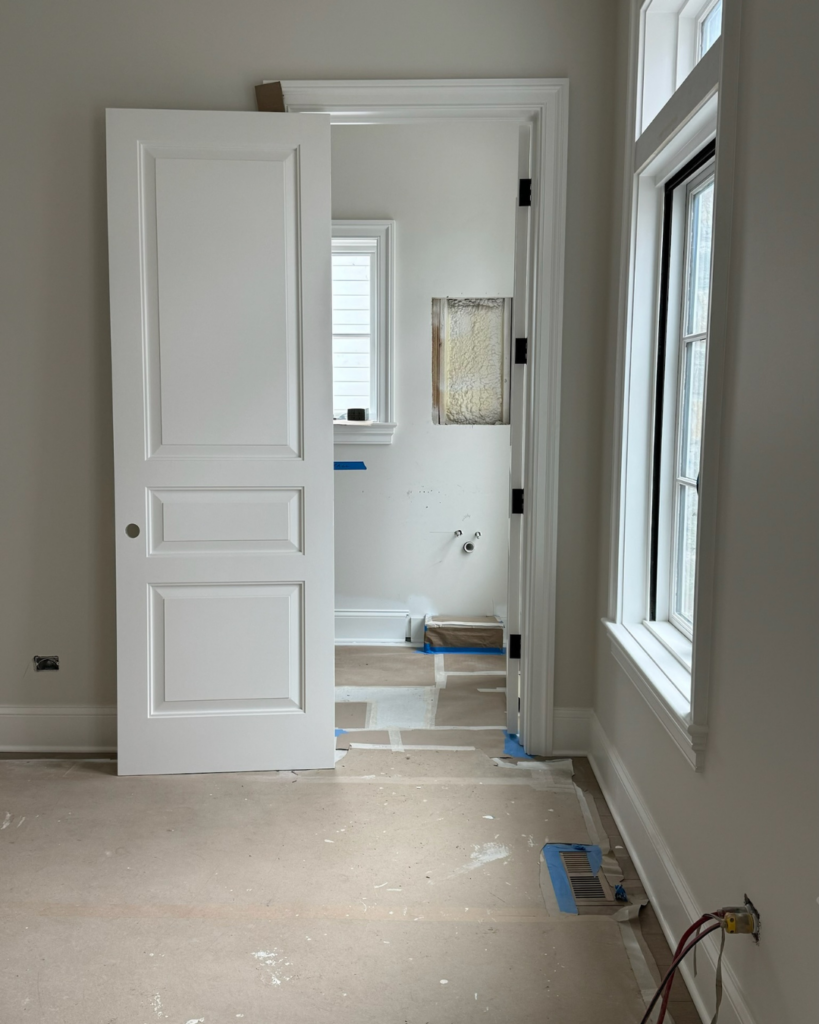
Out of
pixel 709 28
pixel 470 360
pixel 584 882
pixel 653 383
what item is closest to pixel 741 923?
pixel 584 882

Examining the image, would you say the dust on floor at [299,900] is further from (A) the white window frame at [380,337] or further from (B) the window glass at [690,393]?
(A) the white window frame at [380,337]

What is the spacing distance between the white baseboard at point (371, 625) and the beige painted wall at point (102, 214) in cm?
161

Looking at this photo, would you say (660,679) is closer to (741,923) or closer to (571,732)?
(741,923)

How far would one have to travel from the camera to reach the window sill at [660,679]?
6.26ft

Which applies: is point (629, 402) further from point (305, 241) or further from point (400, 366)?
point (400, 366)

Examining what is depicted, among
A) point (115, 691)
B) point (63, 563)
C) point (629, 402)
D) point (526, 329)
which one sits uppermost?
point (526, 329)

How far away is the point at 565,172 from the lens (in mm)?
3010

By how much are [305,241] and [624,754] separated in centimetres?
199

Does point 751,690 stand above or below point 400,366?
below

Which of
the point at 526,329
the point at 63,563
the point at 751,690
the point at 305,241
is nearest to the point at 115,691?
the point at 63,563

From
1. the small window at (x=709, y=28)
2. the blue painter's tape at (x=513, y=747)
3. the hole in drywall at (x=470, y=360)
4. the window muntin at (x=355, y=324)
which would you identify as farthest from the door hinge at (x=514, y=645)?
the small window at (x=709, y=28)

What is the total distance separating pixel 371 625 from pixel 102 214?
254 cm

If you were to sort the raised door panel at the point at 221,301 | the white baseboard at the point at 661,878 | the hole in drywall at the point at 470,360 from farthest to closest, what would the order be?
the hole in drywall at the point at 470,360 → the raised door panel at the point at 221,301 → the white baseboard at the point at 661,878

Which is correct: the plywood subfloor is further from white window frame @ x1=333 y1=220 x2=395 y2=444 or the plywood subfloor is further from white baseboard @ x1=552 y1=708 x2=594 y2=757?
white window frame @ x1=333 y1=220 x2=395 y2=444
